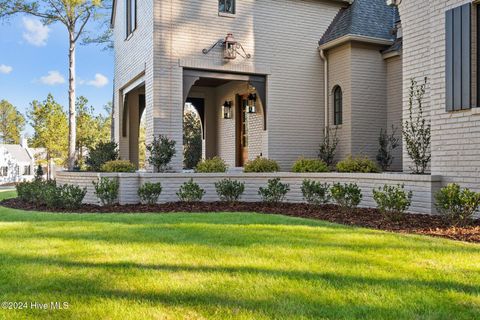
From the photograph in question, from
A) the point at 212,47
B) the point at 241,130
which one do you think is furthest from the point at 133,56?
the point at 241,130

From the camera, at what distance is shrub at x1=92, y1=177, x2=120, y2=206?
919 centimetres

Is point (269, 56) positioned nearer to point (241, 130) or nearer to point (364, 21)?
point (364, 21)

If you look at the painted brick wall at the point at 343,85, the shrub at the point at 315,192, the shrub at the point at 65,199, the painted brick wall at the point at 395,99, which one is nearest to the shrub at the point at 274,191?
the shrub at the point at 315,192

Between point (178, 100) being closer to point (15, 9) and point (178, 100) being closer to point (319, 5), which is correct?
point (319, 5)

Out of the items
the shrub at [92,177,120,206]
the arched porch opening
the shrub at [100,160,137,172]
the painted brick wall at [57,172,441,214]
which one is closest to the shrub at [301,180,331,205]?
the painted brick wall at [57,172,441,214]

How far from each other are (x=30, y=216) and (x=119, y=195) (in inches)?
91.2

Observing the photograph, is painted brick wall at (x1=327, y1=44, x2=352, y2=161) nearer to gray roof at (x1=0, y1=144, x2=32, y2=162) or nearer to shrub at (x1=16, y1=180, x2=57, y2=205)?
shrub at (x1=16, y1=180, x2=57, y2=205)

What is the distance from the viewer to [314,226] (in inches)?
232

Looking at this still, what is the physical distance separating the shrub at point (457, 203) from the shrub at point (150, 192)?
5.52 metres

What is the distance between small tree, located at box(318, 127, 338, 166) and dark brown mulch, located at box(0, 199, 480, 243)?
3.67 metres

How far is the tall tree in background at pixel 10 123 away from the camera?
52688 mm

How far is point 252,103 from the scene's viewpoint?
44.7 ft

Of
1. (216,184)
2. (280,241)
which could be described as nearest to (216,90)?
(216,184)

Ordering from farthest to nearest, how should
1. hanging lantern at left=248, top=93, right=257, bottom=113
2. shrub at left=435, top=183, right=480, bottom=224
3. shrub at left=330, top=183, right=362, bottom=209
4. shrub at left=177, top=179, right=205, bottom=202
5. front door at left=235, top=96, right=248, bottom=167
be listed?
front door at left=235, top=96, right=248, bottom=167 < hanging lantern at left=248, top=93, right=257, bottom=113 < shrub at left=177, top=179, right=205, bottom=202 < shrub at left=330, top=183, right=362, bottom=209 < shrub at left=435, top=183, right=480, bottom=224
